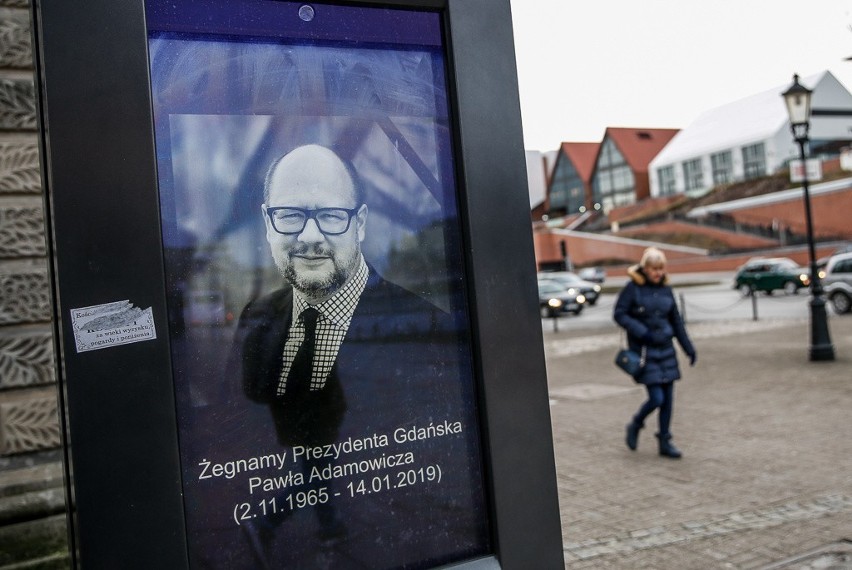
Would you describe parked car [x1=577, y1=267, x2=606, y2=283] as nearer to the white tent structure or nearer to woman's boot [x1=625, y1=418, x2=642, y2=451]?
the white tent structure

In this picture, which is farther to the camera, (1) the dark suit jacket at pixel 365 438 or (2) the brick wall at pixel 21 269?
(2) the brick wall at pixel 21 269

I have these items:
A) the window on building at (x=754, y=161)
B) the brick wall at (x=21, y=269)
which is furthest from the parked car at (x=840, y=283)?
the window on building at (x=754, y=161)

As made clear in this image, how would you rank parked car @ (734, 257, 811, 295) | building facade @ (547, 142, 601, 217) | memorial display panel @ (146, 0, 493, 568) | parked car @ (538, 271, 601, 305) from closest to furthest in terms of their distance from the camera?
memorial display panel @ (146, 0, 493, 568) < parked car @ (734, 257, 811, 295) < parked car @ (538, 271, 601, 305) < building facade @ (547, 142, 601, 217)

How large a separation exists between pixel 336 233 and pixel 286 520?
2.13 feet

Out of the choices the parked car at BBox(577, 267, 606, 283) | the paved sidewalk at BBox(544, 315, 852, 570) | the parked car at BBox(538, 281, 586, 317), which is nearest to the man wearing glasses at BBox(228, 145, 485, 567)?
the paved sidewalk at BBox(544, 315, 852, 570)

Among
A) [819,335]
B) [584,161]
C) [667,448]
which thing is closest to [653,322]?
[667,448]

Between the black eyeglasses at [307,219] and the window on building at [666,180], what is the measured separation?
61970 mm

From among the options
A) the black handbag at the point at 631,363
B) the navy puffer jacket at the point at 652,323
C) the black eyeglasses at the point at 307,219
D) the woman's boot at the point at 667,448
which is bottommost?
the woman's boot at the point at 667,448

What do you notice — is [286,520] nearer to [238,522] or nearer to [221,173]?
[238,522]

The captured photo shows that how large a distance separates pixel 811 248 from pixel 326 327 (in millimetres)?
12801

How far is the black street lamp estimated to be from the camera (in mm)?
12469

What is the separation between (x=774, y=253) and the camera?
146 ft

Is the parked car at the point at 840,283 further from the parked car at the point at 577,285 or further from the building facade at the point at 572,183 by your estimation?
the building facade at the point at 572,183

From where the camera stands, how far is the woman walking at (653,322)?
22.5 ft
